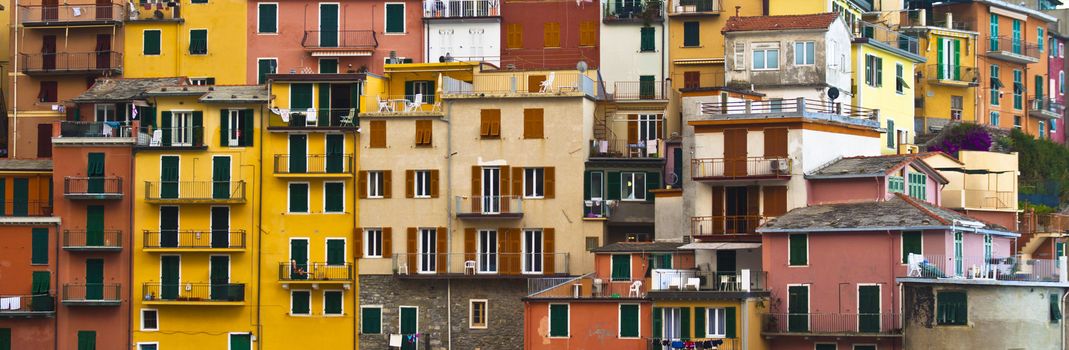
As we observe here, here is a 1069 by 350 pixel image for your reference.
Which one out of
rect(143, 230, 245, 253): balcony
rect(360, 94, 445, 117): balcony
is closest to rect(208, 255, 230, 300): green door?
rect(143, 230, 245, 253): balcony

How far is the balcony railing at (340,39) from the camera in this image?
9938cm

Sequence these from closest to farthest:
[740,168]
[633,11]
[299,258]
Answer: [740,168] → [299,258] → [633,11]

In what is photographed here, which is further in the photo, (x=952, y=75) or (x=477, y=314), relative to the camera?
(x=952, y=75)

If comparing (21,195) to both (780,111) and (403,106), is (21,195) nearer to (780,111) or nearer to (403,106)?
(403,106)

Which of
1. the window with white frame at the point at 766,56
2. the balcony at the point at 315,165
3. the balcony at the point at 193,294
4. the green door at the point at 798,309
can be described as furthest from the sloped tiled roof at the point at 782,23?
the balcony at the point at 193,294

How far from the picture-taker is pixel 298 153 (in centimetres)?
9288

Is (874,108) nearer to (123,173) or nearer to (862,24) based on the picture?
(862,24)

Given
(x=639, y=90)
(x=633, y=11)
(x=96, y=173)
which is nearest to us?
(x=96, y=173)

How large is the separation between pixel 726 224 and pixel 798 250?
4602 mm

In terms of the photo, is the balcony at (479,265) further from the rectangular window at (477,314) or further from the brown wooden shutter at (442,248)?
the rectangular window at (477,314)

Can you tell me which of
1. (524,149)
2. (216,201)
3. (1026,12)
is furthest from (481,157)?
(1026,12)

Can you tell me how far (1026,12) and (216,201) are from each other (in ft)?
143

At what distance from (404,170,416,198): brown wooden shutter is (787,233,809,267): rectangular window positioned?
57.8ft

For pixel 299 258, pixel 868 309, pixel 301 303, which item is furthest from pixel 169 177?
pixel 868 309
